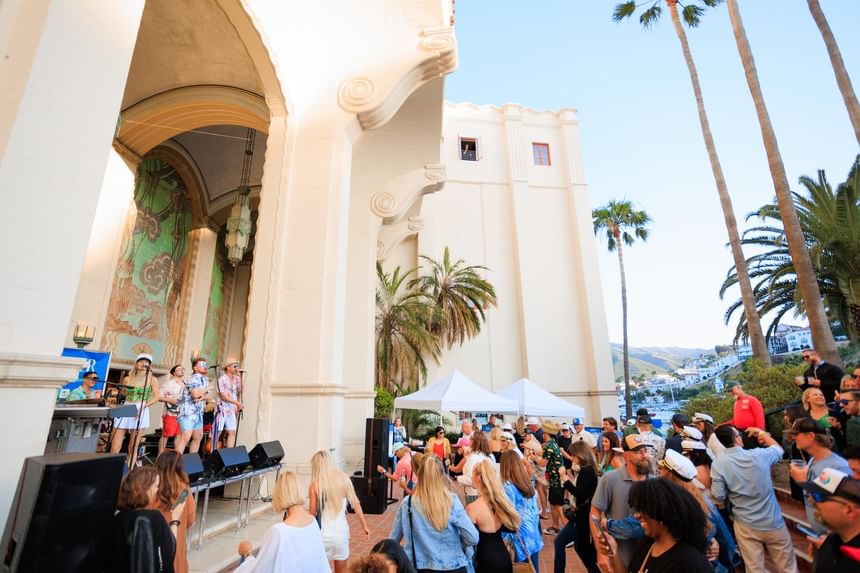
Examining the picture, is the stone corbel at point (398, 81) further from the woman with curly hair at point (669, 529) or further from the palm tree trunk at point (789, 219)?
the palm tree trunk at point (789, 219)

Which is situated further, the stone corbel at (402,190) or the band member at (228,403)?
the stone corbel at (402,190)

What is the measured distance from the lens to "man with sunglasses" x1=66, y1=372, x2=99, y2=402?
19.6ft

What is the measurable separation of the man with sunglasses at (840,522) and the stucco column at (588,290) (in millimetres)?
19201

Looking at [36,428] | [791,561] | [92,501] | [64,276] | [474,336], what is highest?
[474,336]

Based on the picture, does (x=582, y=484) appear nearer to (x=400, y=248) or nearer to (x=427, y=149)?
(x=427, y=149)

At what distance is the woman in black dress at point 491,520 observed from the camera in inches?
108

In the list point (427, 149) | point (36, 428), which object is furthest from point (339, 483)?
point (427, 149)

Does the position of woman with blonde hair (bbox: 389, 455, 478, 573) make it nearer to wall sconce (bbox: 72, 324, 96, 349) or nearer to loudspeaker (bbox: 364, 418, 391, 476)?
loudspeaker (bbox: 364, 418, 391, 476)

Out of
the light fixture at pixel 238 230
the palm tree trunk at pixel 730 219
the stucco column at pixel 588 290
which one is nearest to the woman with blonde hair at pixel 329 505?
the light fixture at pixel 238 230

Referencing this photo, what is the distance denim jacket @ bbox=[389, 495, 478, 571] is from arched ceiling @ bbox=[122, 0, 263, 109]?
9342 mm

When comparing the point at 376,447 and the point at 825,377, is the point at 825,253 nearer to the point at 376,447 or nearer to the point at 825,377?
the point at 825,377

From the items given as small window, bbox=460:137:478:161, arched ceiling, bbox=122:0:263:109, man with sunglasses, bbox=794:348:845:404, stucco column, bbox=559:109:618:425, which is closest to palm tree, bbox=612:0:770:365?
man with sunglasses, bbox=794:348:845:404

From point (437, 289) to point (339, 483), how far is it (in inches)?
622

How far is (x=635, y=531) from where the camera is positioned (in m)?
3.06
